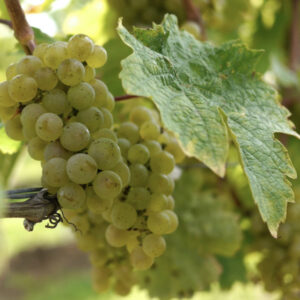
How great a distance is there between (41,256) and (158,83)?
242 inches

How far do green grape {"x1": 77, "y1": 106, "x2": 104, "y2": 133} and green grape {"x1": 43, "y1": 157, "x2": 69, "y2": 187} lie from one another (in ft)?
0.17

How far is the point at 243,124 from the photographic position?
495 mm

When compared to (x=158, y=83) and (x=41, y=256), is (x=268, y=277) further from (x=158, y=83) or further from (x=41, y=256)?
(x=41, y=256)

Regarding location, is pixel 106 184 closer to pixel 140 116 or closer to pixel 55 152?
pixel 55 152

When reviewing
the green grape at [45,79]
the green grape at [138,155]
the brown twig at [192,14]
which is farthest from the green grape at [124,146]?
the brown twig at [192,14]

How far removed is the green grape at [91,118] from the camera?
Answer: 0.48 metres

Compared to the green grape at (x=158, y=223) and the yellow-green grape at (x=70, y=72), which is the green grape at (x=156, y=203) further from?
the yellow-green grape at (x=70, y=72)

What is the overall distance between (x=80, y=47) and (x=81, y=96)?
0.19 ft

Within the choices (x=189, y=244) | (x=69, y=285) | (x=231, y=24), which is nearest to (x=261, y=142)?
(x=189, y=244)

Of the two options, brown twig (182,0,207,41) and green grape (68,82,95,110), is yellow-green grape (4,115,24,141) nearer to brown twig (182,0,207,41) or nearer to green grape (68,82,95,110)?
green grape (68,82,95,110)

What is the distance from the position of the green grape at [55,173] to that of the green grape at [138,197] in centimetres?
9

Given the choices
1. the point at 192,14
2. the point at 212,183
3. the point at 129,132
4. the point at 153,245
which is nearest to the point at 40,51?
the point at 129,132

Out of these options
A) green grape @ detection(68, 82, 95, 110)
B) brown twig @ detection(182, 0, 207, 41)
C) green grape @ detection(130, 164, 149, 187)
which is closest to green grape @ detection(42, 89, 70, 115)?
green grape @ detection(68, 82, 95, 110)

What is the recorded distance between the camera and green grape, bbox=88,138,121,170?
454 mm
